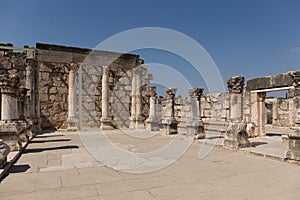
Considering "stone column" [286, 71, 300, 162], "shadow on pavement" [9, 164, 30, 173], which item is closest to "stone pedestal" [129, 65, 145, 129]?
"shadow on pavement" [9, 164, 30, 173]

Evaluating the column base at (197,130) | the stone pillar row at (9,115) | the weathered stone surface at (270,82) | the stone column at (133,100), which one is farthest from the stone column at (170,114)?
the stone pillar row at (9,115)

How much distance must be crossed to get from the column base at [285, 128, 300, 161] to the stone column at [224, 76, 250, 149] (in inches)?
72.4

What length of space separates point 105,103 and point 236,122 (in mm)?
8961

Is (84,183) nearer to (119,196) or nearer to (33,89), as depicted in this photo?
(119,196)

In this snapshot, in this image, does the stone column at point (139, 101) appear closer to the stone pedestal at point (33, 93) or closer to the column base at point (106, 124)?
the column base at point (106, 124)

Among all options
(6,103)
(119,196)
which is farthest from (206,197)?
(6,103)

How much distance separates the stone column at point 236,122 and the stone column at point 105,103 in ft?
28.0

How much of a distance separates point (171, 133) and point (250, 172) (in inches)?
262

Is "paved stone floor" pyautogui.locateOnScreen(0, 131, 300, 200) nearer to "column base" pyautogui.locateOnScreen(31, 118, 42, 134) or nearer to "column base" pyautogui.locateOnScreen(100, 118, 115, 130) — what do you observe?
"column base" pyautogui.locateOnScreen(31, 118, 42, 134)

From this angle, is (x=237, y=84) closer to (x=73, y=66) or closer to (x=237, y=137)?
(x=237, y=137)

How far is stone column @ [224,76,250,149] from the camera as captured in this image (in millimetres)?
7531

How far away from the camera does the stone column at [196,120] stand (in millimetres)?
9890

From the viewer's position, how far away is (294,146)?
5641 mm

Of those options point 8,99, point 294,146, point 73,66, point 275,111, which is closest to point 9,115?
point 8,99
